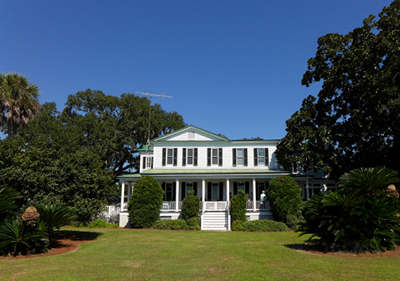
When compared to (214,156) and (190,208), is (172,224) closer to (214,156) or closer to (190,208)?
(190,208)

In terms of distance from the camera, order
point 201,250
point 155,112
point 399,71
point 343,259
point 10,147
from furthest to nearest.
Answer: point 155,112 < point 399,71 < point 10,147 < point 201,250 < point 343,259

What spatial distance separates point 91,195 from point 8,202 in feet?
16.5

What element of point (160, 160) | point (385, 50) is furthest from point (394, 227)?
point (160, 160)

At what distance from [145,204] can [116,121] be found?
20.8 m

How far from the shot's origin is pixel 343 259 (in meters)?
10.4

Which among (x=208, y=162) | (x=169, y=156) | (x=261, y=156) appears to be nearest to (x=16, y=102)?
(x=169, y=156)

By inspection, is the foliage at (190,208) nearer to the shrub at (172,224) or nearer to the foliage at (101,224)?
the shrub at (172,224)

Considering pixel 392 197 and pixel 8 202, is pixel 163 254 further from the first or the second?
pixel 392 197

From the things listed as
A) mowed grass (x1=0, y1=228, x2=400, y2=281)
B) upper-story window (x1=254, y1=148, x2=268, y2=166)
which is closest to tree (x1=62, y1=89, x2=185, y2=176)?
upper-story window (x1=254, y1=148, x2=268, y2=166)

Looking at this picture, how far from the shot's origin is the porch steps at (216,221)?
24.6 m

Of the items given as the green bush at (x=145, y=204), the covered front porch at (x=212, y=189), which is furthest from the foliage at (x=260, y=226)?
the green bush at (x=145, y=204)

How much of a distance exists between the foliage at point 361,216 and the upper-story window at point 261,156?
17.6 metres

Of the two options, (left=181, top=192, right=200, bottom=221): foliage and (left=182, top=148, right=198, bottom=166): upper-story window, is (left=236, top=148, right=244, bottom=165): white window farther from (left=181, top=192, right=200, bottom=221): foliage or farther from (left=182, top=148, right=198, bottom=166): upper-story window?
(left=181, top=192, right=200, bottom=221): foliage

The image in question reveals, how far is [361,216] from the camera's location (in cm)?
1096
